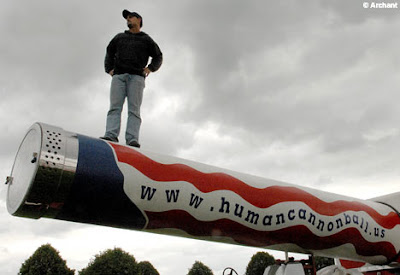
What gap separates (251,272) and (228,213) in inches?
1173

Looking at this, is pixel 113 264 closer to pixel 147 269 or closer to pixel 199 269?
pixel 147 269

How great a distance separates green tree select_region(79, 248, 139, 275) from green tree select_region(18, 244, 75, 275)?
8.07ft

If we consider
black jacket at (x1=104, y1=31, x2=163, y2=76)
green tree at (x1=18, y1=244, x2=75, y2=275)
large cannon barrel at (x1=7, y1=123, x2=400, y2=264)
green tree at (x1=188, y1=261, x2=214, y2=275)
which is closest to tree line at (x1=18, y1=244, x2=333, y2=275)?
green tree at (x1=18, y1=244, x2=75, y2=275)

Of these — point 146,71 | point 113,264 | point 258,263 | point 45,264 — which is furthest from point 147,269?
point 146,71

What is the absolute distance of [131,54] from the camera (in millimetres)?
4633

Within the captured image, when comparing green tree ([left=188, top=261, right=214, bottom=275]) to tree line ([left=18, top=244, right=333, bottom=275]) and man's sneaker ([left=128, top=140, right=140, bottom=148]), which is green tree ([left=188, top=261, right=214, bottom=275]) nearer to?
tree line ([left=18, top=244, right=333, bottom=275])

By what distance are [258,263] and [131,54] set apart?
30201 millimetres

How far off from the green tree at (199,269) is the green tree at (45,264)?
12118 mm

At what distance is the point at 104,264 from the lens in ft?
111

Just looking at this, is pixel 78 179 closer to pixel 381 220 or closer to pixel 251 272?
pixel 381 220

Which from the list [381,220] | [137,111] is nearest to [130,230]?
[137,111]

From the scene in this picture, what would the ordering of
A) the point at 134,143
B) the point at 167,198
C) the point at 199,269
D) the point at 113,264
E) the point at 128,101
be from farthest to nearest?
the point at 199,269
the point at 113,264
the point at 128,101
the point at 134,143
the point at 167,198

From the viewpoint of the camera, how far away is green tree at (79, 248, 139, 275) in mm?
33625

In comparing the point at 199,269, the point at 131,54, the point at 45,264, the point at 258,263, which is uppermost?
the point at 131,54
